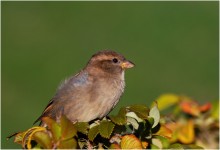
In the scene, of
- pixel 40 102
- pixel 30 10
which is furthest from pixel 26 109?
pixel 30 10

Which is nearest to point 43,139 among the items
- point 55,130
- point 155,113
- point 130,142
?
point 55,130

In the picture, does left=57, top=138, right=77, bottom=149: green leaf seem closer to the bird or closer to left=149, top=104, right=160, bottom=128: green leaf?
left=149, top=104, right=160, bottom=128: green leaf

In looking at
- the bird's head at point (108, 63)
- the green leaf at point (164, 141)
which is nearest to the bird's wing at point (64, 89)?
the bird's head at point (108, 63)

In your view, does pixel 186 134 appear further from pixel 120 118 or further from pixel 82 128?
pixel 82 128

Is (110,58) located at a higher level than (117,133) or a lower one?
higher

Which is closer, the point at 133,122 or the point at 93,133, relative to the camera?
the point at 93,133

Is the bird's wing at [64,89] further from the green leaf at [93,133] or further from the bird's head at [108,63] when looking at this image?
the green leaf at [93,133]
